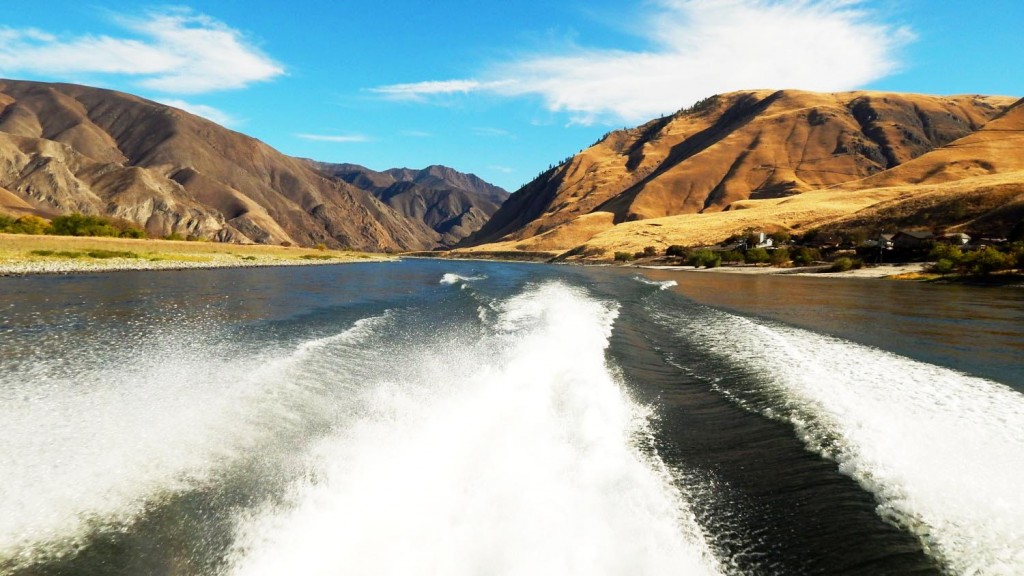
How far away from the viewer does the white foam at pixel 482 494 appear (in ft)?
21.1

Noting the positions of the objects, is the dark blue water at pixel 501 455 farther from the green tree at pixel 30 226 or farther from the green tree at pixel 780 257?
the green tree at pixel 30 226

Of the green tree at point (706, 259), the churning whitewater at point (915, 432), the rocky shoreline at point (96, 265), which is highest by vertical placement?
the green tree at point (706, 259)

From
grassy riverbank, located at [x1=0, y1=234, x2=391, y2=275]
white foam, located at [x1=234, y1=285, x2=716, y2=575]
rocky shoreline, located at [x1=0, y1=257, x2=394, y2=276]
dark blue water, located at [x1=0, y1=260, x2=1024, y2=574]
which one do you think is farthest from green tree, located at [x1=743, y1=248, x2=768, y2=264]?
white foam, located at [x1=234, y1=285, x2=716, y2=575]

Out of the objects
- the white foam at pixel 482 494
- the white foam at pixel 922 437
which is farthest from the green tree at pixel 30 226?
the white foam at pixel 922 437

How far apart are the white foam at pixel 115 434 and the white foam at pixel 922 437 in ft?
36.5

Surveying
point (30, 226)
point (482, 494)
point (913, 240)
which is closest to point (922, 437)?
point (482, 494)

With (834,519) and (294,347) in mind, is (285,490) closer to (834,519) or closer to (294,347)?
(834,519)

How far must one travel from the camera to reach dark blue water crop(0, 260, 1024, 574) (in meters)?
6.60

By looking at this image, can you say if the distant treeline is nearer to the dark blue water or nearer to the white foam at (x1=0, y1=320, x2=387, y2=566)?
the dark blue water

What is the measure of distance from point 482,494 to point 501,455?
148cm

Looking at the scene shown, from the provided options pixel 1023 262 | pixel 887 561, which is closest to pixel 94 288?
pixel 887 561

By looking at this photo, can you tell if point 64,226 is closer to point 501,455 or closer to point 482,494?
point 501,455

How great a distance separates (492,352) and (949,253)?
2720 inches

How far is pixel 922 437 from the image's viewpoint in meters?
10.1
